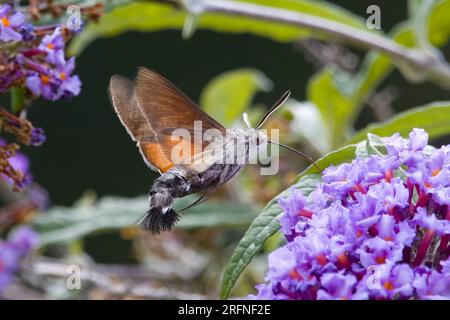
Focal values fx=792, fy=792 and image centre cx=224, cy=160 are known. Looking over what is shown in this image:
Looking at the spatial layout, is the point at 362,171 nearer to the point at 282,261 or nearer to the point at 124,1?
the point at 282,261

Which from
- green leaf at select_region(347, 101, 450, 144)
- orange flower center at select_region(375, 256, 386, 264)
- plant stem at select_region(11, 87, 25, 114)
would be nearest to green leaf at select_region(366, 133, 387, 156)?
green leaf at select_region(347, 101, 450, 144)

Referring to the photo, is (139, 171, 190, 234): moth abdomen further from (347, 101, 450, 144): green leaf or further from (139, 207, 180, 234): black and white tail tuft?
(347, 101, 450, 144): green leaf

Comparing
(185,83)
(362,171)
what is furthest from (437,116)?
(185,83)

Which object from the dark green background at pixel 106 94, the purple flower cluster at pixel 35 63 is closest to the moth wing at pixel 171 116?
the purple flower cluster at pixel 35 63

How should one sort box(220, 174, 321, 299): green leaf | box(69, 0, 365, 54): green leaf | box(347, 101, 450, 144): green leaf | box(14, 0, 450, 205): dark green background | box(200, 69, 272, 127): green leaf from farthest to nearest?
box(14, 0, 450, 205): dark green background
box(200, 69, 272, 127): green leaf
box(69, 0, 365, 54): green leaf
box(347, 101, 450, 144): green leaf
box(220, 174, 321, 299): green leaf

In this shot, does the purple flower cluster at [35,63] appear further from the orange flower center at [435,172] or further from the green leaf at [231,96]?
the green leaf at [231,96]
